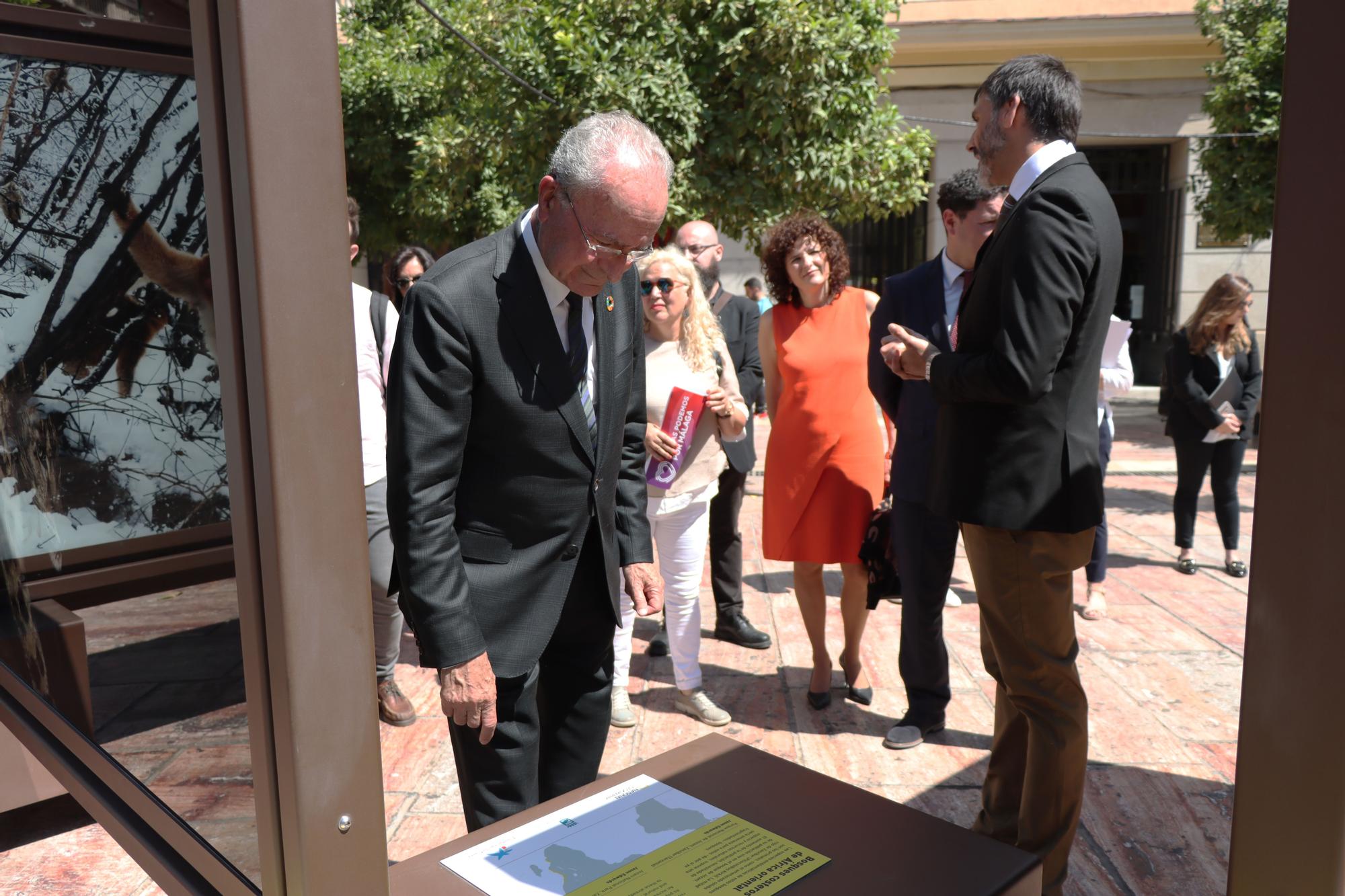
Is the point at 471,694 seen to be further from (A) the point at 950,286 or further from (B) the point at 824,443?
(A) the point at 950,286

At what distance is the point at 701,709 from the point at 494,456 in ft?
7.64

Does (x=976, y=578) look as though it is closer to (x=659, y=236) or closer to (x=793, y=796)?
(x=793, y=796)

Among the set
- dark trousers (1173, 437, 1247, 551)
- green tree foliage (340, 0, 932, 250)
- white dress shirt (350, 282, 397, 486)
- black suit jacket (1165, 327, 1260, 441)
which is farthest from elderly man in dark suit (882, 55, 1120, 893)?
green tree foliage (340, 0, 932, 250)

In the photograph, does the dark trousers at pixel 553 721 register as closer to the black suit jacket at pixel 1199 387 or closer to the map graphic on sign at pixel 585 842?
the map graphic on sign at pixel 585 842

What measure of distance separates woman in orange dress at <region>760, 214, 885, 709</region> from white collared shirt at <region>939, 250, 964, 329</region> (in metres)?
0.51

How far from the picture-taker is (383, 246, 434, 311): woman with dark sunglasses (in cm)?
518

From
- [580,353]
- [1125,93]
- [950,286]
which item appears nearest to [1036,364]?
[580,353]

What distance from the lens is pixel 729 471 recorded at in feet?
17.3

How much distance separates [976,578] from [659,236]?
5.85 metres

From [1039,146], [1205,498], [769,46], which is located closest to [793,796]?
[1039,146]

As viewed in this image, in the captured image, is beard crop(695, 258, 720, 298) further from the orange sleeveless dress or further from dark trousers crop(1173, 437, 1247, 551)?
dark trousers crop(1173, 437, 1247, 551)

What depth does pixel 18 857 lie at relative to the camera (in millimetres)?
3131

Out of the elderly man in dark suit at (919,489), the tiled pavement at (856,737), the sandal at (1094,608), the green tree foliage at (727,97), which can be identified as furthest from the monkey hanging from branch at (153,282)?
the green tree foliage at (727,97)

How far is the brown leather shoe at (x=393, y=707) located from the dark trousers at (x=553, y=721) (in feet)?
5.68
